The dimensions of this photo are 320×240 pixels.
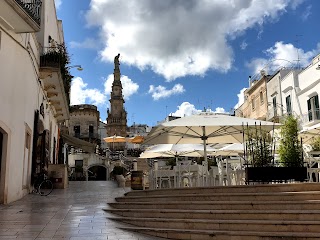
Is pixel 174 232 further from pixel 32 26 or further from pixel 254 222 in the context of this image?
pixel 32 26

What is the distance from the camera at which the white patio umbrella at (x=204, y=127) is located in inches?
454

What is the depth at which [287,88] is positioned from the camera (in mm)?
28375

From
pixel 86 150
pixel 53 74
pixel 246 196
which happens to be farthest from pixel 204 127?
pixel 86 150

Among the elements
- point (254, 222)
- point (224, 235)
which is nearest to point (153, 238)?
point (224, 235)

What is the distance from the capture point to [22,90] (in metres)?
11.9

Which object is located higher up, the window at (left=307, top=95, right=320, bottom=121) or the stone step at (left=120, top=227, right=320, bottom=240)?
the window at (left=307, top=95, right=320, bottom=121)

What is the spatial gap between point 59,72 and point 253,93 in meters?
25.3

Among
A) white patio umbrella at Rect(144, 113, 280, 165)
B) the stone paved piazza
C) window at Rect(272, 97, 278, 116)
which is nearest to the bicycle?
the stone paved piazza

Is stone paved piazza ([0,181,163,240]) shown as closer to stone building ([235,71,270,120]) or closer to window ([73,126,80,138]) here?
stone building ([235,71,270,120])

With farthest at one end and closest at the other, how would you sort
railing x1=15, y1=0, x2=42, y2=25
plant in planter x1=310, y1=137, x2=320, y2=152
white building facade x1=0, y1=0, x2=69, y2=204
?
plant in planter x1=310, y1=137, x2=320, y2=152, railing x1=15, y1=0, x2=42, y2=25, white building facade x1=0, y1=0, x2=69, y2=204

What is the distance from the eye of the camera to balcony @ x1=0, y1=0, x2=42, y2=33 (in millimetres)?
9219

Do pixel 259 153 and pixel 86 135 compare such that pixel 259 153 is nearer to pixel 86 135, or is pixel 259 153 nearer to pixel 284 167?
pixel 284 167

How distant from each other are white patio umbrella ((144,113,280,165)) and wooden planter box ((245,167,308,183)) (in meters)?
1.92

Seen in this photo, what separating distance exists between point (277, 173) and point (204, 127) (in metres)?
3.76
